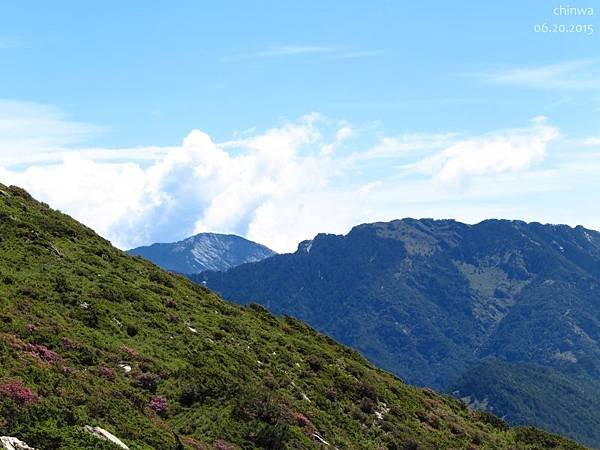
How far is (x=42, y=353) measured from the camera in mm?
32125

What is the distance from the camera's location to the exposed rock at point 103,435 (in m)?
24.8

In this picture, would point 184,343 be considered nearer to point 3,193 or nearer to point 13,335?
point 13,335

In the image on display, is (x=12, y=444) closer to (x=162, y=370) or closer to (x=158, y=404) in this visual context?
(x=158, y=404)

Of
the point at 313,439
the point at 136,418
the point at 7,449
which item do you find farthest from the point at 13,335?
the point at 313,439

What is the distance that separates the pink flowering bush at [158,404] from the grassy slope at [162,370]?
0.98 feet

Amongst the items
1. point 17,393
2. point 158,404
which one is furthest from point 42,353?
point 158,404

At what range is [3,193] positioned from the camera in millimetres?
62781

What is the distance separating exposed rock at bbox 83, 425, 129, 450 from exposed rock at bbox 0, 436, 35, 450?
289 centimetres

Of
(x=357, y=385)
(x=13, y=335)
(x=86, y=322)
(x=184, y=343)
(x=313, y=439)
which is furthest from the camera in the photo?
(x=357, y=385)

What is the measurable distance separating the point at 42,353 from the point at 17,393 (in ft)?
22.1

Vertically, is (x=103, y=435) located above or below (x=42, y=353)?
below

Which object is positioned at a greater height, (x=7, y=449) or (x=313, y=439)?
(x=7, y=449)

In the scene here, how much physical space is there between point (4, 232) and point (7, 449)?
34702mm

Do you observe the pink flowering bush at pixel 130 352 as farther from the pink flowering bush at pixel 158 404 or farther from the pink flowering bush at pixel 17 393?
the pink flowering bush at pixel 17 393
